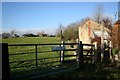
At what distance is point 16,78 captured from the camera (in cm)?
813

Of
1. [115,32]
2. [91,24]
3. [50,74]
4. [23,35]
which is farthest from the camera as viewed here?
[23,35]

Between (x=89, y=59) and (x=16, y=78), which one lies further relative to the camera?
(x=89, y=59)

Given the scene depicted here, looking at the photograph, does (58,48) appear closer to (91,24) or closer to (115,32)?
(115,32)

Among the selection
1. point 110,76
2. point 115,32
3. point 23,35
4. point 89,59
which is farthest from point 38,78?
point 23,35

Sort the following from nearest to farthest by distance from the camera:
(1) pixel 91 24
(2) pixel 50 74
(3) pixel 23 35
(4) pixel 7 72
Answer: (4) pixel 7 72, (2) pixel 50 74, (1) pixel 91 24, (3) pixel 23 35

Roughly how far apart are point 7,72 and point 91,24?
154 feet

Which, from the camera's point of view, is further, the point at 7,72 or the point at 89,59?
the point at 89,59

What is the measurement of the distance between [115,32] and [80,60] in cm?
1132

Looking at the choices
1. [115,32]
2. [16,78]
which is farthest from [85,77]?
[115,32]

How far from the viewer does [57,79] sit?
8.03 meters

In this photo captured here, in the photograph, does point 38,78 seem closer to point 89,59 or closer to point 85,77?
point 85,77

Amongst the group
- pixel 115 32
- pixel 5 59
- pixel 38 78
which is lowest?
pixel 38 78

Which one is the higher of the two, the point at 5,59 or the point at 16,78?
the point at 5,59

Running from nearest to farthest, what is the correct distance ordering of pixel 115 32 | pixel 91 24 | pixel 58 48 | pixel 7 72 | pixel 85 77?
pixel 7 72
pixel 85 77
pixel 58 48
pixel 115 32
pixel 91 24
